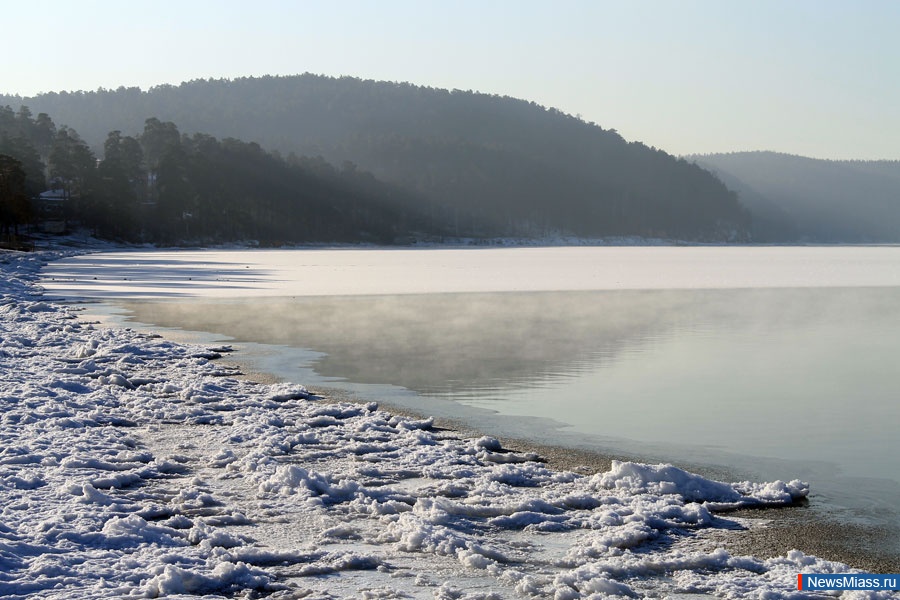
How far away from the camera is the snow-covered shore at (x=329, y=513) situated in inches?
231

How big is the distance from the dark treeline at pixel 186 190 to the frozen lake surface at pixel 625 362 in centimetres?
5610

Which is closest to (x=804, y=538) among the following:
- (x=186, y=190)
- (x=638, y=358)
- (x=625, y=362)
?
(x=625, y=362)

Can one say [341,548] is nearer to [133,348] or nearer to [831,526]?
[831,526]

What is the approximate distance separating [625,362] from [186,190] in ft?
363

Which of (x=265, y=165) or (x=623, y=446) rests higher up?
(x=265, y=165)

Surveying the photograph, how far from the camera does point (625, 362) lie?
15508 mm

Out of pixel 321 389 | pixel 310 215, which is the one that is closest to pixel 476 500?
pixel 321 389

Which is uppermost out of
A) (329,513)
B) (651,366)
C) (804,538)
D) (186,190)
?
(186,190)

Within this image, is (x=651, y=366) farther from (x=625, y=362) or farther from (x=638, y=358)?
(x=638, y=358)

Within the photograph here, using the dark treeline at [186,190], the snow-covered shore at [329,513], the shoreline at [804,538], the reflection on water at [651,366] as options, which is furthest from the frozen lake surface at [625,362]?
the dark treeline at [186,190]

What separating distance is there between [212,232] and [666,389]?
11098 centimetres

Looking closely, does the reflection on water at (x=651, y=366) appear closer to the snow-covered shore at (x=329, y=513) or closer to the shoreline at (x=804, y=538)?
the shoreline at (x=804, y=538)

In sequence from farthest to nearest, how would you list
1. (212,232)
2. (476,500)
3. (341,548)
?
(212,232), (476,500), (341,548)

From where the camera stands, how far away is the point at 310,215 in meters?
139
